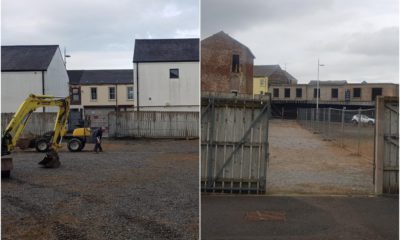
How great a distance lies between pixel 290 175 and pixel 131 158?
5854 mm

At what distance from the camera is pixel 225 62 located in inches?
89.7

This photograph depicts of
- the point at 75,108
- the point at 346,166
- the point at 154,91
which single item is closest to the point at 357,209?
the point at 346,166

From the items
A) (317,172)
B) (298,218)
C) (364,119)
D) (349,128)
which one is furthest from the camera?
(349,128)

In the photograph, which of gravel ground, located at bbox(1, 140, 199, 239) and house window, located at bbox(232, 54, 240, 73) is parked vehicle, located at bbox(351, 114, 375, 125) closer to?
gravel ground, located at bbox(1, 140, 199, 239)

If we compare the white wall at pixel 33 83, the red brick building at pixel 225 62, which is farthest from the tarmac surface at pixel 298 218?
the white wall at pixel 33 83

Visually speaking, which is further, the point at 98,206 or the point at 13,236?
the point at 98,206

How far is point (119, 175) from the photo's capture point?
798 centimetres

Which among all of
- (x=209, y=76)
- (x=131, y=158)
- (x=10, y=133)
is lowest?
(x=131, y=158)

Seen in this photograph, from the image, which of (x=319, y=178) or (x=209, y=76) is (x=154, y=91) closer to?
(x=319, y=178)

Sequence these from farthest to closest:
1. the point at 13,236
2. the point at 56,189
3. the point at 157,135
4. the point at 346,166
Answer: the point at 157,135
the point at 346,166
the point at 56,189
the point at 13,236

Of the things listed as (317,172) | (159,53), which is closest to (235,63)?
(317,172)

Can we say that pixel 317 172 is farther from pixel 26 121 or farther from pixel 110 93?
pixel 110 93

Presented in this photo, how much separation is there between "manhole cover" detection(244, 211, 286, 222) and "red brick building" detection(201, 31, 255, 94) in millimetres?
1180

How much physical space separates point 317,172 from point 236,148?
85.6 inches
